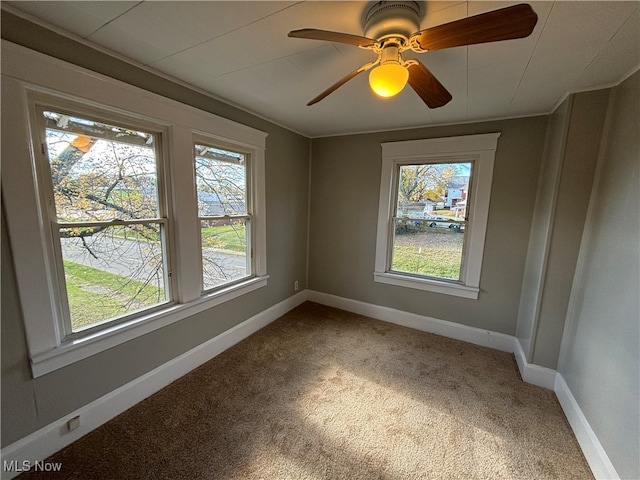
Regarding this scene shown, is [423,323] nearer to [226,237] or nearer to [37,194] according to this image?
[226,237]

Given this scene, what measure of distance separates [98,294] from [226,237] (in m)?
1.06

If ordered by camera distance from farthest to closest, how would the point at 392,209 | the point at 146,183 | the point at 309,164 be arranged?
the point at 309,164, the point at 392,209, the point at 146,183

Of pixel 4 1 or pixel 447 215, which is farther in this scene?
pixel 447 215

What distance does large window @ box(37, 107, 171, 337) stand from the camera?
146cm

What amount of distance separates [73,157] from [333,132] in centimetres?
246

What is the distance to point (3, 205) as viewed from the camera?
1.24 m

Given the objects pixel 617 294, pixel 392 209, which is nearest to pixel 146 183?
pixel 392 209

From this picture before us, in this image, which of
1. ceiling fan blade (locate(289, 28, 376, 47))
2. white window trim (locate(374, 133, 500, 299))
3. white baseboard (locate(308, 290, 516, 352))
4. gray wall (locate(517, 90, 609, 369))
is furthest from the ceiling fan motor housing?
white baseboard (locate(308, 290, 516, 352))

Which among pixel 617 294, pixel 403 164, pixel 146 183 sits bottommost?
pixel 617 294

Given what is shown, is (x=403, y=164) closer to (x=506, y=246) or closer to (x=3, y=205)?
(x=506, y=246)

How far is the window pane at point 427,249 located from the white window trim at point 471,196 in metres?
0.08

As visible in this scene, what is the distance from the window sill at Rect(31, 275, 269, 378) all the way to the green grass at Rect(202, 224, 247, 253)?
1.40 feet

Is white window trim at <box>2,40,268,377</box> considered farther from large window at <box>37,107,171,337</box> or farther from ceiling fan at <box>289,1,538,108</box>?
ceiling fan at <box>289,1,538,108</box>

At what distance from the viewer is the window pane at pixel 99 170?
4.76ft
